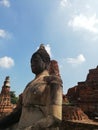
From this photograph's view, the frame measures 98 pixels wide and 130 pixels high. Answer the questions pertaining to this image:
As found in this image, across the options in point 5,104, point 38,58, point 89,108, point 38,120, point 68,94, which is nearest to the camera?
point 38,120

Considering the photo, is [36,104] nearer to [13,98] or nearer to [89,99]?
[89,99]

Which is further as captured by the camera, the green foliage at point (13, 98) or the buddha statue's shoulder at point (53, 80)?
the green foliage at point (13, 98)

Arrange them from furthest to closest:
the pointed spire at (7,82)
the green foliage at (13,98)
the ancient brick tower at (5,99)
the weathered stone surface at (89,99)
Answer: the green foliage at (13,98)
the pointed spire at (7,82)
the ancient brick tower at (5,99)
the weathered stone surface at (89,99)

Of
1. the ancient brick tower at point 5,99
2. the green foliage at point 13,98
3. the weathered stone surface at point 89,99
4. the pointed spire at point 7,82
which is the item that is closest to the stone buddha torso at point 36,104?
the weathered stone surface at point 89,99

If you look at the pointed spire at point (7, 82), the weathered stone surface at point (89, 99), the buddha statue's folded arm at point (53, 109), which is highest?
the pointed spire at point (7, 82)

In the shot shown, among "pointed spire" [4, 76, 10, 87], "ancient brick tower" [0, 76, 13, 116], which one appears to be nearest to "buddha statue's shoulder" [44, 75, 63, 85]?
"ancient brick tower" [0, 76, 13, 116]

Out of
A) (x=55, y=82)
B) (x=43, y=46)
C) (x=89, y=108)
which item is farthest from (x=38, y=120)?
(x=89, y=108)

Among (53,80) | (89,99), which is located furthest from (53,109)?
(89,99)

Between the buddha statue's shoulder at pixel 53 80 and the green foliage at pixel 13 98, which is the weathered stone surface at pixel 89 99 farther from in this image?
the buddha statue's shoulder at pixel 53 80

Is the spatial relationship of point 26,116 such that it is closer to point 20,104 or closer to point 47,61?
point 20,104

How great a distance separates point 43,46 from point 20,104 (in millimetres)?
819

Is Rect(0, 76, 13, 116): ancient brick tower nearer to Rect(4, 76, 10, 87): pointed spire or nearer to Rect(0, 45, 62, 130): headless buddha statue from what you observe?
Rect(4, 76, 10, 87): pointed spire

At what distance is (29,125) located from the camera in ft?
9.57

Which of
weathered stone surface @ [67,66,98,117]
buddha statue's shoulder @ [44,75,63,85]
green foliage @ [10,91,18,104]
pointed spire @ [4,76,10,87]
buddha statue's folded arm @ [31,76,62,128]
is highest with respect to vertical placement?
green foliage @ [10,91,18,104]
